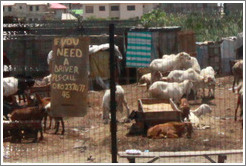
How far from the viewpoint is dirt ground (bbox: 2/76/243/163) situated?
29.5 ft

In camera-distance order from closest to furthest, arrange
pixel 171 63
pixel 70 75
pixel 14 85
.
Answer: pixel 70 75 < pixel 14 85 < pixel 171 63

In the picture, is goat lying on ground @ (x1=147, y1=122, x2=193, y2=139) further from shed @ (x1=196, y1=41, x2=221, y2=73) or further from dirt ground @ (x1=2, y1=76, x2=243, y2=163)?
shed @ (x1=196, y1=41, x2=221, y2=73)

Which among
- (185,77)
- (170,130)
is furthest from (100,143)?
(185,77)

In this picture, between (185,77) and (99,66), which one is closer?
(185,77)

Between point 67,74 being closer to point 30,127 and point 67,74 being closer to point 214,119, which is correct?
point 30,127

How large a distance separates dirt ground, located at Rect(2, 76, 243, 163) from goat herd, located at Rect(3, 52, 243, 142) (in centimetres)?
23

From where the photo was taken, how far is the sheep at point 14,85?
1390 centimetres

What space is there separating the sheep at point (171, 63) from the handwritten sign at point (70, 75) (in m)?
9.29

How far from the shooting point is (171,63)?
57.9 feet

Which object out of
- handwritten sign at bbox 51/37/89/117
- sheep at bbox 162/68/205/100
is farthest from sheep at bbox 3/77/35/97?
handwritten sign at bbox 51/37/89/117

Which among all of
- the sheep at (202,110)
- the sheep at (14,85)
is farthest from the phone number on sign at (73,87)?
the sheep at (14,85)

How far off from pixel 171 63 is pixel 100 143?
25.8 ft

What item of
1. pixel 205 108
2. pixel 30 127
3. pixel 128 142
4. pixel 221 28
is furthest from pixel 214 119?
pixel 221 28

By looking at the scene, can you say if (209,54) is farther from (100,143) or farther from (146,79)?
(100,143)
